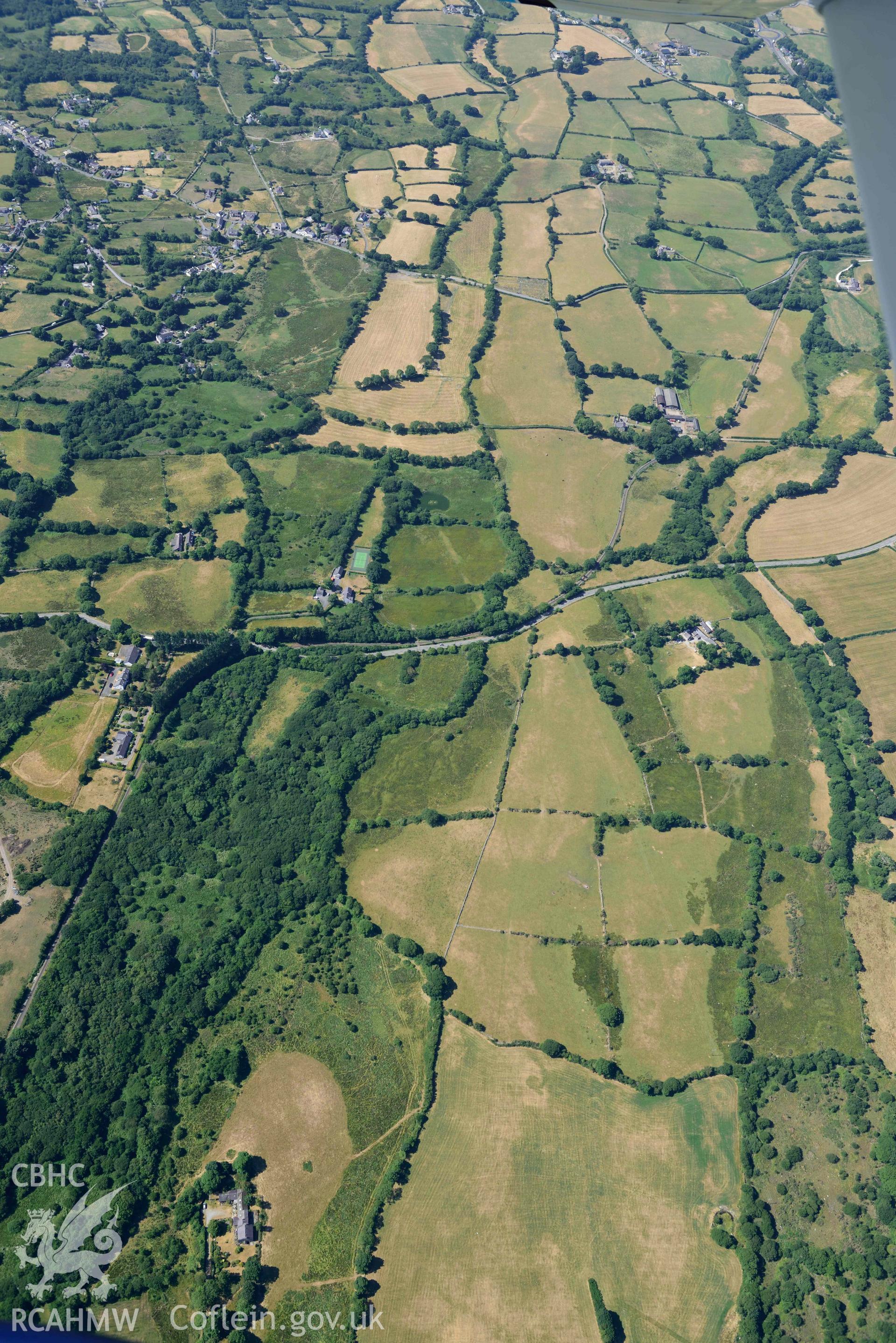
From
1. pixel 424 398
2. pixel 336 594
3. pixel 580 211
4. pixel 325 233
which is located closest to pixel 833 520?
pixel 424 398

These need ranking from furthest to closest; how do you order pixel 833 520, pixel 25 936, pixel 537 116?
pixel 537 116, pixel 833 520, pixel 25 936

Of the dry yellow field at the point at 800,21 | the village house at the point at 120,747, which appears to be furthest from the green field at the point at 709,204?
the village house at the point at 120,747

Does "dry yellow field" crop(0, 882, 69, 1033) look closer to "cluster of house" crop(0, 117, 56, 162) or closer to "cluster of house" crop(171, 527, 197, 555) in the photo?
"cluster of house" crop(171, 527, 197, 555)

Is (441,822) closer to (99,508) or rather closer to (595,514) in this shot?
(595,514)

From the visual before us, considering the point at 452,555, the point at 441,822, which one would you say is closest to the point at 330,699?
the point at 441,822

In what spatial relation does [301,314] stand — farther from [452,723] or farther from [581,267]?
[452,723]
